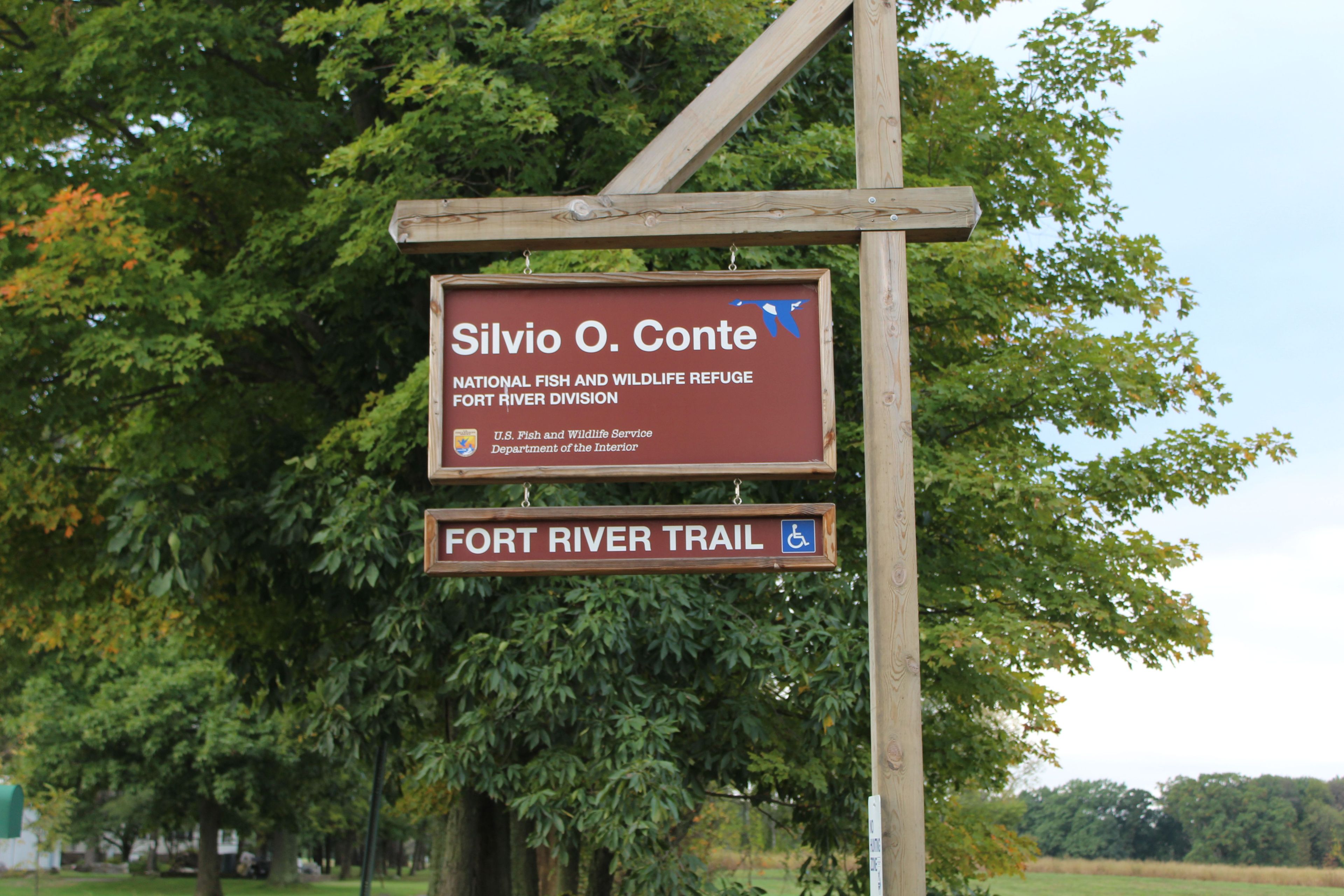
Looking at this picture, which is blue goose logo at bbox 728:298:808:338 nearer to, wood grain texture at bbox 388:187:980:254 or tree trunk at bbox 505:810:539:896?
wood grain texture at bbox 388:187:980:254

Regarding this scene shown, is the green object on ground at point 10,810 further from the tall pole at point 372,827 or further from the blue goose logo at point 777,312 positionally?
the blue goose logo at point 777,312

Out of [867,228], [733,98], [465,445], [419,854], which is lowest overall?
[419,854]

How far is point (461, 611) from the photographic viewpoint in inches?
476

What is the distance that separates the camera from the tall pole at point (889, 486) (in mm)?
4930

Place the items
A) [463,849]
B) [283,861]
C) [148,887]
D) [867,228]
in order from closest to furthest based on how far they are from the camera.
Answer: [867,228]
[463,849]
[148,887]
[283,861]

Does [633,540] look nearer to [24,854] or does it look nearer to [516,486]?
[516,486]

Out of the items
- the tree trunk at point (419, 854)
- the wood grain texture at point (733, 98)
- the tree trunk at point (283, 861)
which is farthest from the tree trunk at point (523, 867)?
the tree trunk at point (419, 854)

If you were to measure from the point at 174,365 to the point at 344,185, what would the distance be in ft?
8.27

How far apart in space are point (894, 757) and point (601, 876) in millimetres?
12053

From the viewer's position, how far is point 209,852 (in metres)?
30.2

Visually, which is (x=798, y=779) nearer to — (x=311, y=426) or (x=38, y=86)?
(x=311, y=426)

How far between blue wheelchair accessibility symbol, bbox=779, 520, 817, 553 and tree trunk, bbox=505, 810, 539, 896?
1253cm

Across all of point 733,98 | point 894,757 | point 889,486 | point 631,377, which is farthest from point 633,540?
point 733,98

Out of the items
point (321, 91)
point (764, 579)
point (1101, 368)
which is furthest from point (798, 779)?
point (321, 91)
